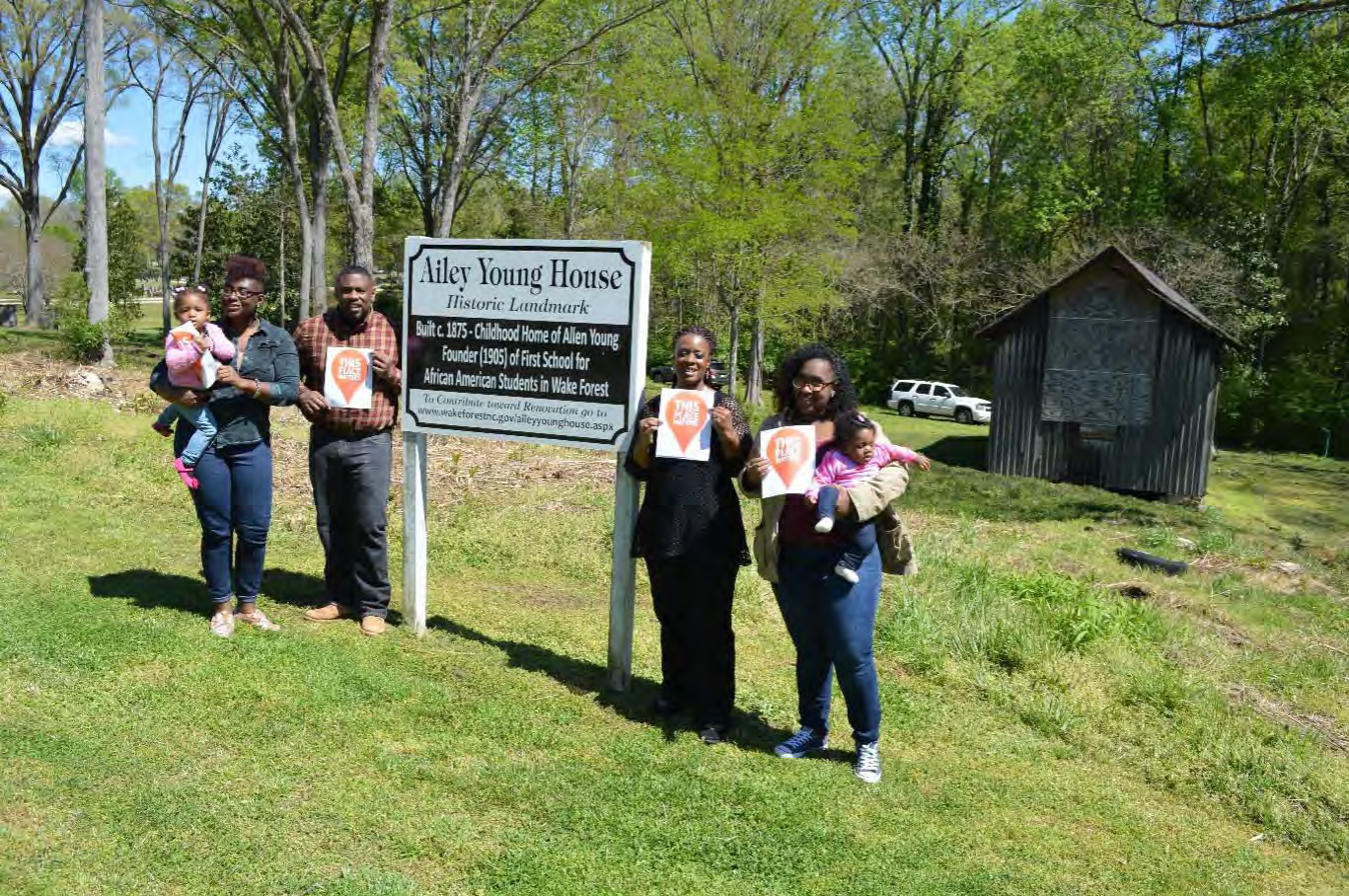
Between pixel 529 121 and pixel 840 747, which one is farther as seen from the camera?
pixel 529 121

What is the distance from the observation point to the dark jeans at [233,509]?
17.3 feet

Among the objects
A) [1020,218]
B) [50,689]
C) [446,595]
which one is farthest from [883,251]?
[50,689]

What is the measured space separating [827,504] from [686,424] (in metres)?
0.82

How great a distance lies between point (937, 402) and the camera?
37.8m

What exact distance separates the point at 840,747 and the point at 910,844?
936 mm

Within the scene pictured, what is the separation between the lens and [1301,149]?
121ft

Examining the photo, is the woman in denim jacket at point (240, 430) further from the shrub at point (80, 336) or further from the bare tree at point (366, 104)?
the shrub at point (80, 336)

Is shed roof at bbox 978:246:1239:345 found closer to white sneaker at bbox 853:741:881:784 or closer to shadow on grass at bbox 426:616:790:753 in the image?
shadow on grass at bbox 426:616:790:753

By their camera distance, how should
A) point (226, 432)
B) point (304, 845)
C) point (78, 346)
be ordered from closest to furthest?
point (304, 845) < point (226, 432) < point (78, 346)

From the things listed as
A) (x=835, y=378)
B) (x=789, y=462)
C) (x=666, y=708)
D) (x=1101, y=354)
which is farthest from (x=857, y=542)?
(x=1101, y=354)

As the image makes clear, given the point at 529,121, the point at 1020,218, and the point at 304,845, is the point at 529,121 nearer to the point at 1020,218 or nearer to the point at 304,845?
the point at 1020,218

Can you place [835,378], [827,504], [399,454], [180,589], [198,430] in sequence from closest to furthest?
[827,504] → [835,378] → [198,430] → [180,589] → [399,454]

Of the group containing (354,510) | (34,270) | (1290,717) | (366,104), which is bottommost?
(1290,717)

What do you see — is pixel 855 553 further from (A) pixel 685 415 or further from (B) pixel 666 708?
(B) pixel 666 708
